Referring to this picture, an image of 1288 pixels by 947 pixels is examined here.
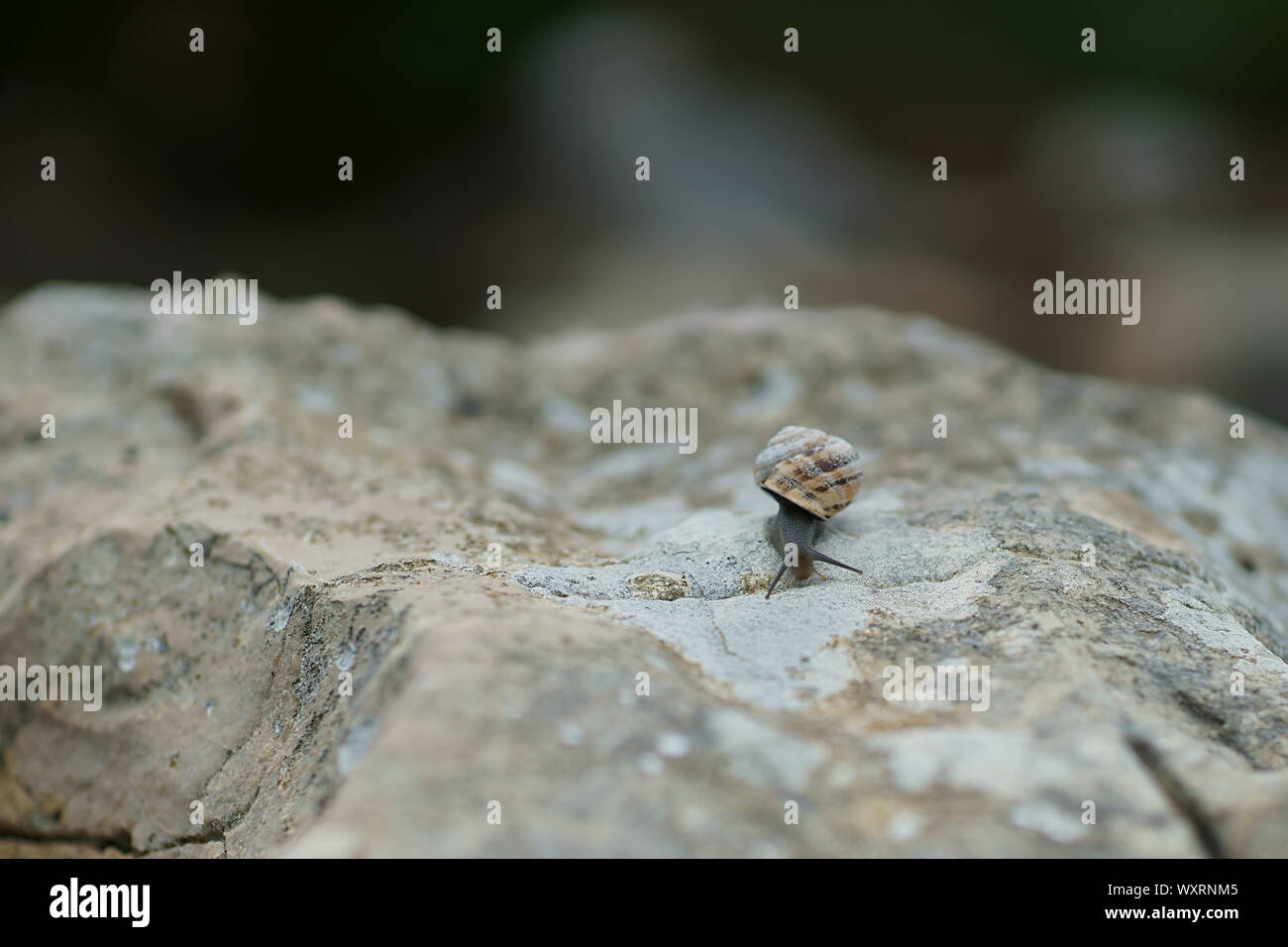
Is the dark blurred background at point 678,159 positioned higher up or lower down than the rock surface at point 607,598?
higher up

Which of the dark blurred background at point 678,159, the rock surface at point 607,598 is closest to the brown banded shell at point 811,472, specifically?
the rock surface at point 607,598

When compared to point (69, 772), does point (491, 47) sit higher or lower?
higher

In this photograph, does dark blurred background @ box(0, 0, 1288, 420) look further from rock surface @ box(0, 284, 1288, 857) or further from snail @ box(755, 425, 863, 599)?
snail @ box(755, 425, 863, 599)

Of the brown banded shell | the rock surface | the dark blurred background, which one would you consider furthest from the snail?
the dark blurred background

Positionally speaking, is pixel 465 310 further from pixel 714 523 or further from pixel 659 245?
pixel 714 523

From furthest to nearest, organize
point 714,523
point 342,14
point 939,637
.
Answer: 1. point 342,14
2. point 714,523
3. point 939,637

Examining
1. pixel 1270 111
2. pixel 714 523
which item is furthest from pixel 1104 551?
pixel 1270 111

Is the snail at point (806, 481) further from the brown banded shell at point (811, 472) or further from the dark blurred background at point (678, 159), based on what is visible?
the dark blurred background at point (678, 159)

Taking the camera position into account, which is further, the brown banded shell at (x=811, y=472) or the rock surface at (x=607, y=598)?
the brown banded shell at (x=811, y=472)
